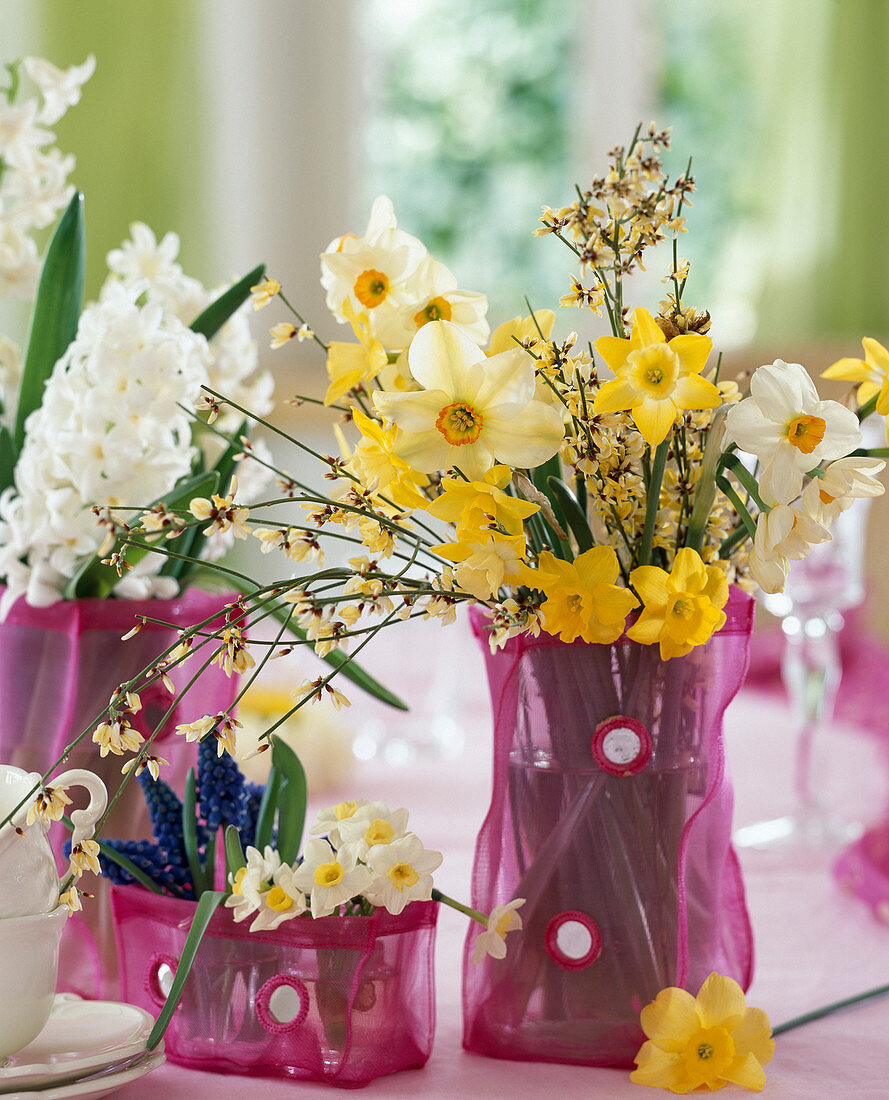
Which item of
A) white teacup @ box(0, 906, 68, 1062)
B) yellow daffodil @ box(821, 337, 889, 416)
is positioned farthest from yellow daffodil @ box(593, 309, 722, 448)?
white teacup @ box(0, 906, 68, 1062)

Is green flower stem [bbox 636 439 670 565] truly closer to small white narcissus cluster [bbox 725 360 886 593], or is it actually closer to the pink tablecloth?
small white narcissus cluster [bbox 725 360 886 593]

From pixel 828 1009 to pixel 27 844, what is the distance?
0.42 metres

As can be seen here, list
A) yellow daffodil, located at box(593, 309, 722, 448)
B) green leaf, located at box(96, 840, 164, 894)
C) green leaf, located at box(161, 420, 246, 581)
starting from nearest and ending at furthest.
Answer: yellow daffodil, located at box(593, 309, 722, 448) < green leaf, located at box(96, 840, 164, 894) < green leaf, located at box(161, 420, 246, 581)

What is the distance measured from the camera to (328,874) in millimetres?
504

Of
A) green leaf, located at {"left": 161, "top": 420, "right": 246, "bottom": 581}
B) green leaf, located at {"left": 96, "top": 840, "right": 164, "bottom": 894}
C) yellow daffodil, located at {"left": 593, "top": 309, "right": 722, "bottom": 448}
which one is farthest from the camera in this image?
green leaf, located at {"left": 161, "top": 420, "right": 246, "bottom": 581}

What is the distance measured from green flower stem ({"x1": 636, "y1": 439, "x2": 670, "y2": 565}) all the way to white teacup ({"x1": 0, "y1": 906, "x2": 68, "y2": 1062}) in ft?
0.95

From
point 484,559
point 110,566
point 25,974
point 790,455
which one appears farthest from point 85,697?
point 790,455

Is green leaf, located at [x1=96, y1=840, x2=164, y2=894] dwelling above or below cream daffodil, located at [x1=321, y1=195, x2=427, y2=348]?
below

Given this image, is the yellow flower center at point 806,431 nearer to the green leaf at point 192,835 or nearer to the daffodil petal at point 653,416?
the daffodil petal at point 653,416

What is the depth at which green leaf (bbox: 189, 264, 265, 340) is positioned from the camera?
28.0 inches

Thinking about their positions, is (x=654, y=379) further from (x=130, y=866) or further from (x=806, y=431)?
(x=130, y=866)

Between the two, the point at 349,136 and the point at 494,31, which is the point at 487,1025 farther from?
the point at 494,31

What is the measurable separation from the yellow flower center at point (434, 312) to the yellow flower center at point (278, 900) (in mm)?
252

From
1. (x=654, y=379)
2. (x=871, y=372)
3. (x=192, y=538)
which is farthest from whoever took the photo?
(x=192, y=538)
